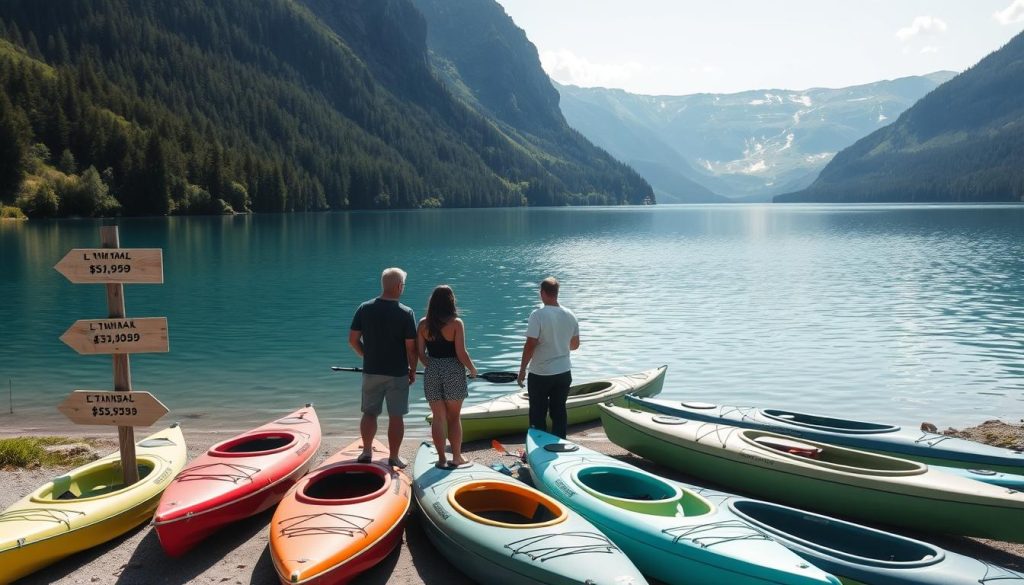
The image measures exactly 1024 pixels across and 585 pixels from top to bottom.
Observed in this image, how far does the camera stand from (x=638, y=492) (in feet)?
31.9

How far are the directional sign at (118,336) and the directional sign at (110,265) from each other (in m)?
0.56

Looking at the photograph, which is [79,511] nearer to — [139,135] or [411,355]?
[411,355]

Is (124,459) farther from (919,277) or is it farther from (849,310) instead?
(919,277)

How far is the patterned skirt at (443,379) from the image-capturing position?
33.6ft

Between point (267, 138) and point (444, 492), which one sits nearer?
point (444, 492)

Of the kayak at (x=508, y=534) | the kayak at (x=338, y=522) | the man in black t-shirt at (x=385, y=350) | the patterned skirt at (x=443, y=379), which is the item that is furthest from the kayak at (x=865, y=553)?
the man in black t-shirt at (x=385, y=350)

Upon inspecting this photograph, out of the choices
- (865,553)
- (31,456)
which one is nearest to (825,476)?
(865,553)

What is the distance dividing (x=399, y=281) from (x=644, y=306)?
88.2 ft

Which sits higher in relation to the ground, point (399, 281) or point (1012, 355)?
point (399, 281)

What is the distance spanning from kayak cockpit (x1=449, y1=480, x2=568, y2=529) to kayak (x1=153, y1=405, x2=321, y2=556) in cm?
264

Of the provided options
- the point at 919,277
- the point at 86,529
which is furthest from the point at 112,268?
the point at 919,277

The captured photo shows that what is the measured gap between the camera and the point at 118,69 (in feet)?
562

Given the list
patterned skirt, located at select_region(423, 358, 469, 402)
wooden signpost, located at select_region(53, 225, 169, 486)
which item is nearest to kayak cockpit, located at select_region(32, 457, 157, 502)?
wooden signpost, located at select_region(53, 225, 169, 486)

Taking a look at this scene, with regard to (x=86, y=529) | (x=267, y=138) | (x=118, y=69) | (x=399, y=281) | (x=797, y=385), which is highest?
(x=118, y=69)
